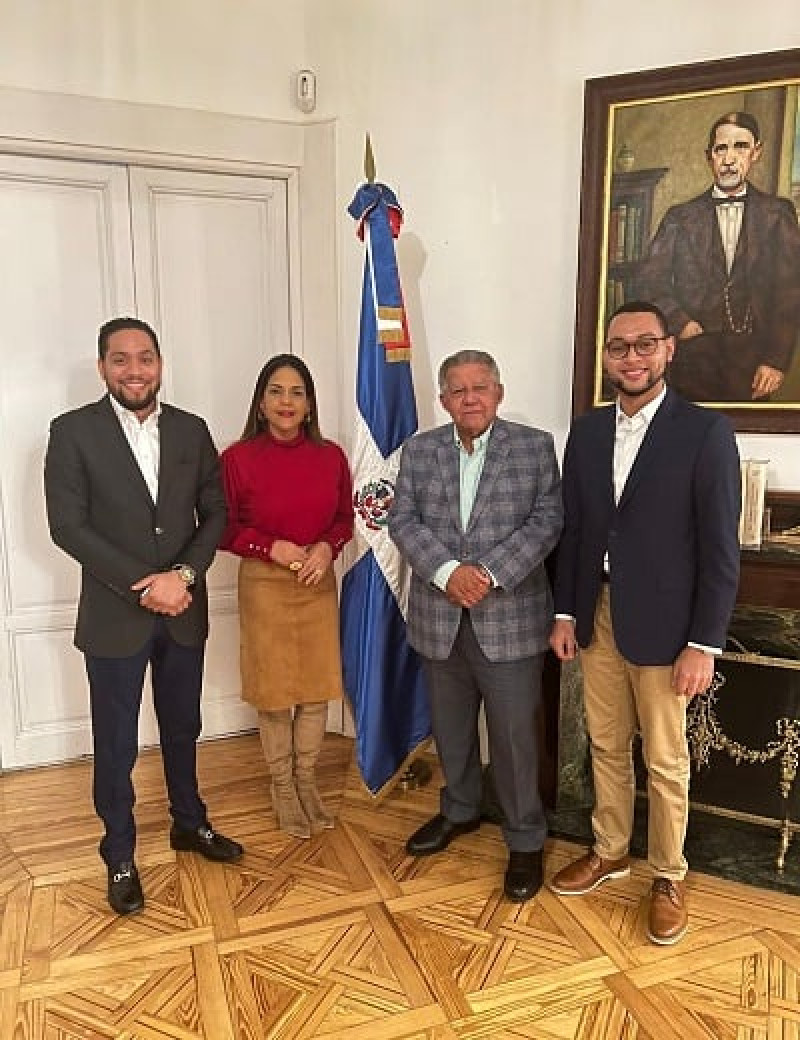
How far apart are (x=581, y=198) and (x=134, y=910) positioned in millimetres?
2552

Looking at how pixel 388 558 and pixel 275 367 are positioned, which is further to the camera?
pixel 388 558

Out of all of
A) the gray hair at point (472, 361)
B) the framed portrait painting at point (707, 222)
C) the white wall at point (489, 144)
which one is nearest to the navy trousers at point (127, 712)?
the gray hair at point (472, 361)

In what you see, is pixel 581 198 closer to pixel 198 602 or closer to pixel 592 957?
pixel 198 602

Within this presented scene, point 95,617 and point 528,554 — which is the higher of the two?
point 528,554

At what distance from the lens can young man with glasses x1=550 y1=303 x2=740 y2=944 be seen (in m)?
2.23

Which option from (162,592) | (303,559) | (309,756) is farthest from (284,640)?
(162,592)

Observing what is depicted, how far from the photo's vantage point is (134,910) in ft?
8.21

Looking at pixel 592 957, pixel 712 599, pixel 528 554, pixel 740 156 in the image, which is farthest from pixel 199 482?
pixel 740 156

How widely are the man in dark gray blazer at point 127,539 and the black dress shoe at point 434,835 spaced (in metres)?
0.82

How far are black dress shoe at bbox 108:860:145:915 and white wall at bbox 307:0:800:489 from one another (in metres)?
1.85

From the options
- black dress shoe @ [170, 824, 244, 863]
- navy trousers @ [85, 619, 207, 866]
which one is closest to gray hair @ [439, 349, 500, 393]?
navy trousers @ [85, 619, 207, 866]

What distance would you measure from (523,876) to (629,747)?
0.47m

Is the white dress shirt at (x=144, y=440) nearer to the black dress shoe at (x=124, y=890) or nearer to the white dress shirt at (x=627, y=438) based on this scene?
the black dress shoe at (x=124, y=890)

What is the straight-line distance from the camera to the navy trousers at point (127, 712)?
2.49 metres
